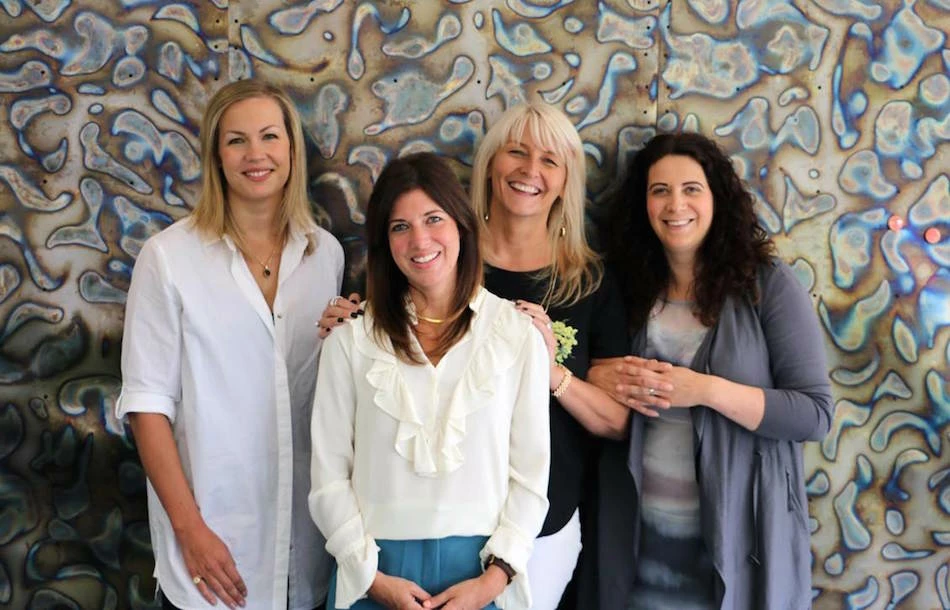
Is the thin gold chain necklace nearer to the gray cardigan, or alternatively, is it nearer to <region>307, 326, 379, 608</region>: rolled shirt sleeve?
<region>307, 326, 379, 608</region>: rolled shirt sleeve

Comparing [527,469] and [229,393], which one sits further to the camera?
[229,393]

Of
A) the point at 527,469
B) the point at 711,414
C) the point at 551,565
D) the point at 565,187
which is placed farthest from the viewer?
the point at 565,187

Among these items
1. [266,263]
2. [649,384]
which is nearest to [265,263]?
[266,263]

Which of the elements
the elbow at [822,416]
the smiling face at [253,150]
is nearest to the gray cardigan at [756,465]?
the elbow at [822,416]

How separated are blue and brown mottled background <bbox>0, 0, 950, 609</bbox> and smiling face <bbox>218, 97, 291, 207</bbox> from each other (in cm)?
48

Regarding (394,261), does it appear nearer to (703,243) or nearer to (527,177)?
(527,177)

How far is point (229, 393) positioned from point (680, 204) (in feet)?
4.59

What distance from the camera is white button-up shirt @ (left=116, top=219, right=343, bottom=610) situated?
200cm

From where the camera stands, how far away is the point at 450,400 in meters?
1.80

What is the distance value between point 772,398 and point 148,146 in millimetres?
2104

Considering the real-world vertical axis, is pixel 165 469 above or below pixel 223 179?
below

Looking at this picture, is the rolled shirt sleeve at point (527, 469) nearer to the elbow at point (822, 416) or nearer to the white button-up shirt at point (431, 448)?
the white button-up shirt at point (431, 448)

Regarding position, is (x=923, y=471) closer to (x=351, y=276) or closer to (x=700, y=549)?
(x=700, y=549)

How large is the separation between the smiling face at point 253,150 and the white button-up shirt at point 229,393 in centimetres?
15
